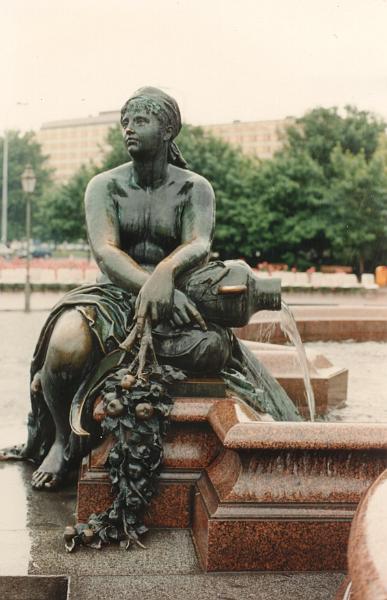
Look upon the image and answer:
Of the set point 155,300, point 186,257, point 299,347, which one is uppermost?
point 186,257

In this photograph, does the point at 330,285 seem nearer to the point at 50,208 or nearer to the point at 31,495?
the point at 50,208

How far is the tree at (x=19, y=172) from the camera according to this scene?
73.3 m

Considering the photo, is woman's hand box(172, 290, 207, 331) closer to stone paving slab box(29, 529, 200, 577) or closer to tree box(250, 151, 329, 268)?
stone paving slab box(29, 529, 200, 577)

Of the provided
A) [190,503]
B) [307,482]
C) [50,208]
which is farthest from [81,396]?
[50,208]

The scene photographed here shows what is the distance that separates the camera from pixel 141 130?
14.1 ft

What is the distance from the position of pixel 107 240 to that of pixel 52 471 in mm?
1196

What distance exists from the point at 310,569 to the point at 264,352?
4211 millimetres

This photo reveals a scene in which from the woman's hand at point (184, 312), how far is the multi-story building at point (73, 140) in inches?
4867

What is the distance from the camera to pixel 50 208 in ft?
159

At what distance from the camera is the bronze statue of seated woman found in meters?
4.04

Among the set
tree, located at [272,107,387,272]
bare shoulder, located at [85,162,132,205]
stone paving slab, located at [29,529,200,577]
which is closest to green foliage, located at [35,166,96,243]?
tree, located at [272,107,387,272]

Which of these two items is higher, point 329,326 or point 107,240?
point 107,240

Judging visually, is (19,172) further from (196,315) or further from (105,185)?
(196,315)

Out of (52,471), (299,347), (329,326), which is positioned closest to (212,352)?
(52,471)
